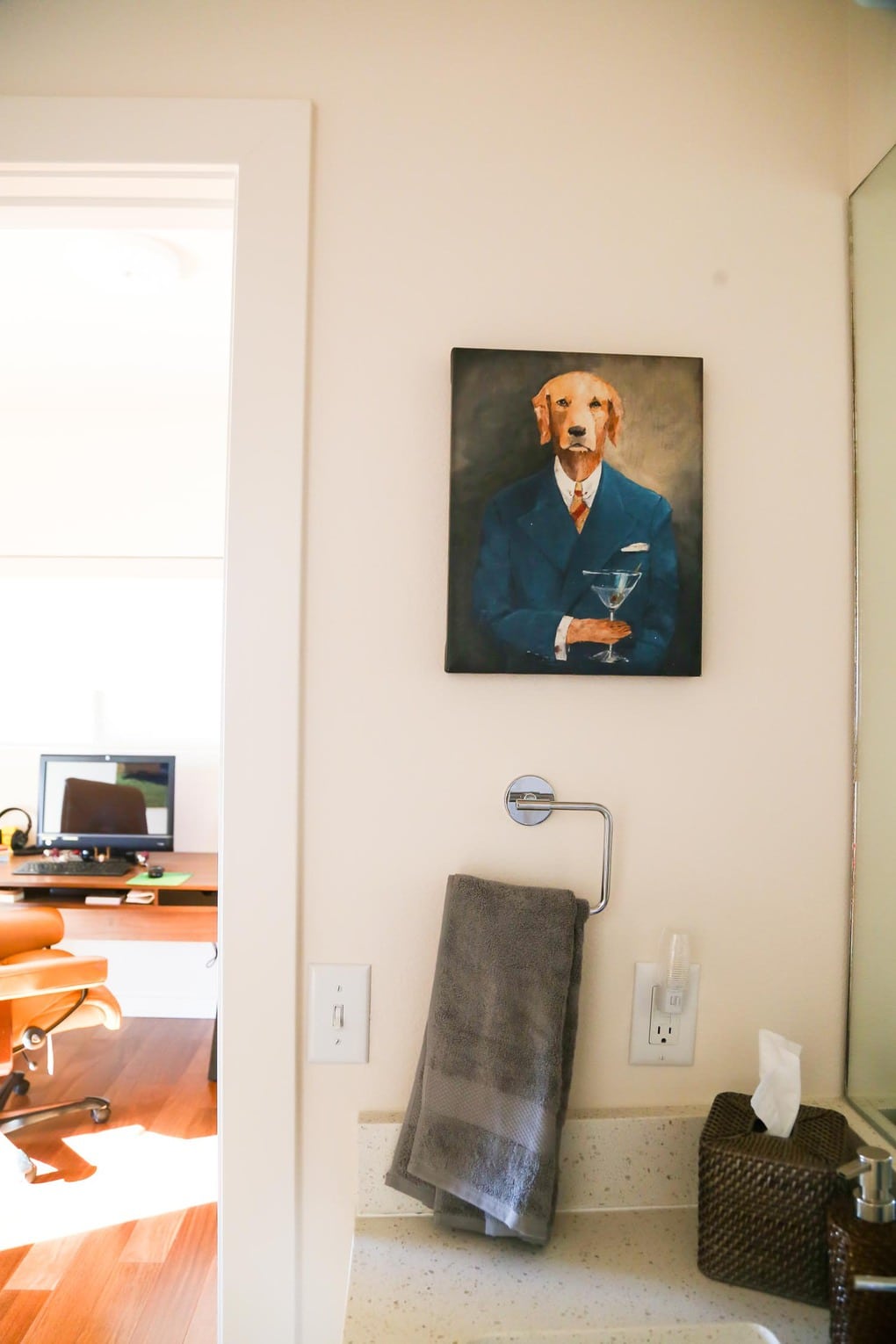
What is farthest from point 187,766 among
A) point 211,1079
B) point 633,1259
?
point 633,1259

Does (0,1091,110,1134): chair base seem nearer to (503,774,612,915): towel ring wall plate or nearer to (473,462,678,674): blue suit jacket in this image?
(503,774,612,915): towel ring wall plate

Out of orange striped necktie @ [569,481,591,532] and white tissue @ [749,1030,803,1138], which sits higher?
orange striped necktie @ [569,481,591,532]

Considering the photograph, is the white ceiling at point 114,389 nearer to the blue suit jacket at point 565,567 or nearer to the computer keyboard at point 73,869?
the computer keyboard at point 73,869

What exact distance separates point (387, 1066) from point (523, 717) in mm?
447

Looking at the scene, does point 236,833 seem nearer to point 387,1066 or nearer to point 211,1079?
point 387,1066

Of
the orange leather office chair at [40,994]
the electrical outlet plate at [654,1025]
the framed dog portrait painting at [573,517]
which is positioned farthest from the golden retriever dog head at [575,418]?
the orange leather office chair at [40,994]

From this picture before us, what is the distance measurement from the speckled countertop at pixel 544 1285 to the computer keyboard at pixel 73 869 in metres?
2.64

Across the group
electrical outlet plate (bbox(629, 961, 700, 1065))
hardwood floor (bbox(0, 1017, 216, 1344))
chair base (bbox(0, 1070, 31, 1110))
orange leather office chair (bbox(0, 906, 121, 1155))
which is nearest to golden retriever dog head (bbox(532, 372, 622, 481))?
electrical outlet plate (bbox(629, 961, 700, 1065))

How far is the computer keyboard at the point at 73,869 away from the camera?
10.8ft

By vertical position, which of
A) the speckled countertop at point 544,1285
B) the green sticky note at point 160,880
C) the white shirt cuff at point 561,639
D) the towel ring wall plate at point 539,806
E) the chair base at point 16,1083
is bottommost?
the chair base at point 16,1083

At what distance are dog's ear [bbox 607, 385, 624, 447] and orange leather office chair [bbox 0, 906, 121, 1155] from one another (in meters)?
2.38

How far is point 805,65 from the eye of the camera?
1.07 metres

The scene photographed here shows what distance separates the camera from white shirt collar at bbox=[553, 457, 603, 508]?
3.36 feet

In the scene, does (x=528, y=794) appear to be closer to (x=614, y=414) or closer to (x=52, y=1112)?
(x=614, y=414)
